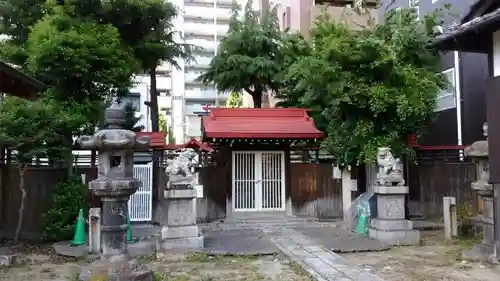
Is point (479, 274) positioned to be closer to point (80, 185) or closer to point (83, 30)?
point (80, 185)

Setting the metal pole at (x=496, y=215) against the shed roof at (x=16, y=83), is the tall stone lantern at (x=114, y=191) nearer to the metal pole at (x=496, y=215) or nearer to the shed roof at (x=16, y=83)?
the shed roof at (x=16, y=83)

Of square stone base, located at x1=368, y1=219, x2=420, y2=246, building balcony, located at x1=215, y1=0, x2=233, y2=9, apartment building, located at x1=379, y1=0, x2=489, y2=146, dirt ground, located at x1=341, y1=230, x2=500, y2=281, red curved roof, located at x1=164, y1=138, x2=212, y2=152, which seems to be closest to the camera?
dirt ground, located at x1=341, y1=230, x2=500, y2=281

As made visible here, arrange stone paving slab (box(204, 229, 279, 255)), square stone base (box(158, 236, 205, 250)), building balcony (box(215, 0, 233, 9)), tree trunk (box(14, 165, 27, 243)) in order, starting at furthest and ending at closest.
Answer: building balcony (box(215, 0, 233, 9)) < tree trunk (box(14, 165, 27, 243)) < square stone base (box(158, 236, 205, 250)) < stone paving slab (box(204, 229, 279, 255))

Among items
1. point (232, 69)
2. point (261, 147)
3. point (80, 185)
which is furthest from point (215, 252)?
point (232, 69)

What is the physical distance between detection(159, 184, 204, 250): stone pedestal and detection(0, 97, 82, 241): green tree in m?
3.74

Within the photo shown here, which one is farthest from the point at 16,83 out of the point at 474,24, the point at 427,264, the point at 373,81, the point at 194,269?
the point at 474,24

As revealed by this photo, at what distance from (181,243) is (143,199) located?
5103 millimetres

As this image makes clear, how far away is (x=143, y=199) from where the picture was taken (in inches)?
623

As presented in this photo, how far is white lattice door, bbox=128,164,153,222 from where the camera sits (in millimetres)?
15773

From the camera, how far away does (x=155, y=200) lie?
1594 centimetres

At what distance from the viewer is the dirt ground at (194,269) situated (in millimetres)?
8820

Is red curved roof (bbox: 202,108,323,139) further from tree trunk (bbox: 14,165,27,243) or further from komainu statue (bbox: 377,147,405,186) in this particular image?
tree trunk (bbox: 14,165,27,243)

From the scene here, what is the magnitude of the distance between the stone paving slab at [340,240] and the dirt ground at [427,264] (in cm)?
32

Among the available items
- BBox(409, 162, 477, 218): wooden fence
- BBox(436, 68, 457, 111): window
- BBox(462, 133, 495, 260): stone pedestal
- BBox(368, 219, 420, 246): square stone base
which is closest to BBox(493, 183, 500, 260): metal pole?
BBox(462, 133, 495, 260): stone pedestal
